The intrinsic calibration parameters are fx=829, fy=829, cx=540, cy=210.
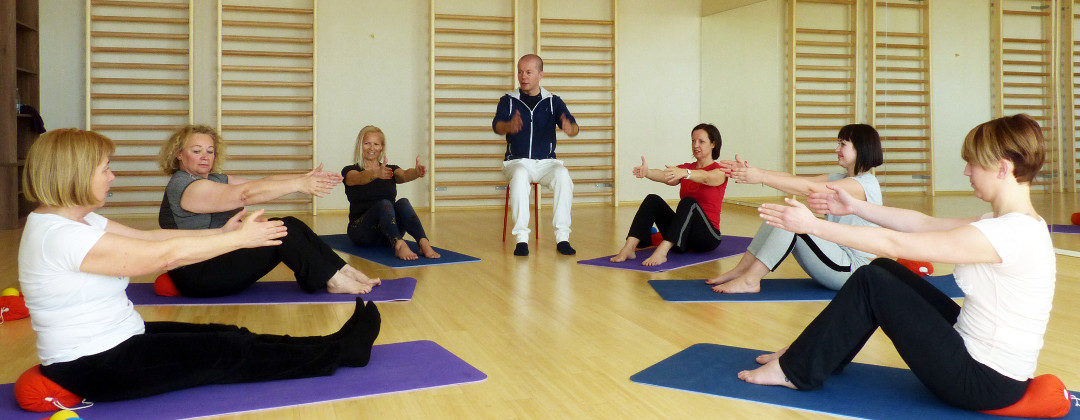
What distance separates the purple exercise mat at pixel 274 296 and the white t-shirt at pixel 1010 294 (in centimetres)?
206

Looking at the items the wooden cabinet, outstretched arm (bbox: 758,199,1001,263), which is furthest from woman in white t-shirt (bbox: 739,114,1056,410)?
the wooden cabinet

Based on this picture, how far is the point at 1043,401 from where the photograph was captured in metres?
1.74

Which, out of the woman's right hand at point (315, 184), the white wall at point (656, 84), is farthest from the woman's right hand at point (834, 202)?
the white wall at point (656, 84)

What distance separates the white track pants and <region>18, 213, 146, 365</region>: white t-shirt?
288 cm

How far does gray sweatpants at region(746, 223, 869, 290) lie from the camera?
312cm

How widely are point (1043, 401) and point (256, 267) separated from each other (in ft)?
8.38

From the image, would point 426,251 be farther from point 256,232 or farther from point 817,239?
point 256,232

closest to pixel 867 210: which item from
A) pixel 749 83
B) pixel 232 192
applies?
pixel 232 192

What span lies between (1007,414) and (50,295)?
205 cm

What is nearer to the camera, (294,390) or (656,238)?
(294,390)

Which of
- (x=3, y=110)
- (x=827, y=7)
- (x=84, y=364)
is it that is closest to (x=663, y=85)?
(x=827, y=7)

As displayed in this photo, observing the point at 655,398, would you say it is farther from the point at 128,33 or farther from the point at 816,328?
the point at 128,33

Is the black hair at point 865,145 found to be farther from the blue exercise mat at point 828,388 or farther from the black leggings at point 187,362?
the black leggings at point 187,362

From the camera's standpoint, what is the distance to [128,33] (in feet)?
21.7
